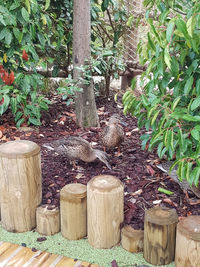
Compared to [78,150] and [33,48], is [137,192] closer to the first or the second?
[78,150]

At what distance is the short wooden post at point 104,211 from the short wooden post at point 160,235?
21cm

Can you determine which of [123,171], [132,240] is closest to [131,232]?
[132,240]

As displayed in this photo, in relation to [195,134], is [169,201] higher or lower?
lower

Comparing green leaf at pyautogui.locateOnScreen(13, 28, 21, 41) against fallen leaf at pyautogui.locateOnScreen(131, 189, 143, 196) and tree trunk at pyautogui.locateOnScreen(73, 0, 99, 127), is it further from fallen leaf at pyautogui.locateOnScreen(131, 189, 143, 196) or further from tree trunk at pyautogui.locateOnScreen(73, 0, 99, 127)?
fallen leaf at pyautogui.locateOnScreen(131, 189, 143, 196)

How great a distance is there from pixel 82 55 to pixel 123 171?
1504mm

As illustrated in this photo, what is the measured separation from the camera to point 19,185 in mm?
2436

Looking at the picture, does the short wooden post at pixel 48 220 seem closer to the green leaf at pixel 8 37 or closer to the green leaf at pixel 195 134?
the green leaf at pixel 195 134

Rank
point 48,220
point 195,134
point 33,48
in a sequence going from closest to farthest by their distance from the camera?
point 195,134, point 48,220, point 33,48

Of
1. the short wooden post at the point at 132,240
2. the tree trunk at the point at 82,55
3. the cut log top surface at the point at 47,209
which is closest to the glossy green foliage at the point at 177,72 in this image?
the short wooden post at the point at 132,240

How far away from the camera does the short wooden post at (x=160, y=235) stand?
6.93 ft

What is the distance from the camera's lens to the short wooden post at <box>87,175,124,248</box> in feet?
7.30

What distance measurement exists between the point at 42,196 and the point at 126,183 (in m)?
0.68

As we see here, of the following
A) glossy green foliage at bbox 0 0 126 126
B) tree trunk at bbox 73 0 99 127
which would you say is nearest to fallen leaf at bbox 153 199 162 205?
glossy green foliage at bbox 0 0 126 126

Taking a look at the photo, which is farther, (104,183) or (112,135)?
(112,135)
